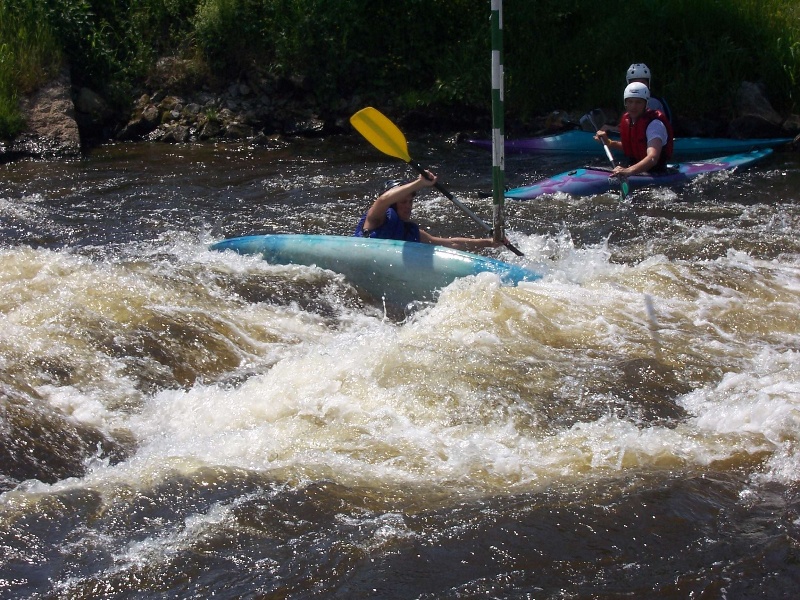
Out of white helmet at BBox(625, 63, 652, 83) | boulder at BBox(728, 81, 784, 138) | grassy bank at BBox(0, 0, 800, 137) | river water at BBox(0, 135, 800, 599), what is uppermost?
grassy bank at BBox(0, 0, 800, 137)

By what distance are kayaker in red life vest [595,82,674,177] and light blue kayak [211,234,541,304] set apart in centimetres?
252

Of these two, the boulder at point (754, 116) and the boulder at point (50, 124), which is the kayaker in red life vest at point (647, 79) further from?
the boulder at point (50, 124)

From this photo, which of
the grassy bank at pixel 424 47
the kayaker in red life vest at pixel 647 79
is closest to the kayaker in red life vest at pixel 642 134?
the kayaker in red life vest at pixel 647 79

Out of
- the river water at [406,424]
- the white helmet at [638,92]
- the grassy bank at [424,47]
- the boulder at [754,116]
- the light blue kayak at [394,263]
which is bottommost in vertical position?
the river water at [406,424]

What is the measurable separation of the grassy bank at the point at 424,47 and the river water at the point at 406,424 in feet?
11.9

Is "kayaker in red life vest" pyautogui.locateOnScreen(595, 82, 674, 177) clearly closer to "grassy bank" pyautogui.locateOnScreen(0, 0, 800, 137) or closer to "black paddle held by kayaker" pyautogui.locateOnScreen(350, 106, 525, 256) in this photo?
"grassy bank" pyautogui.locateOnScreen(0, 0, 800, 137)

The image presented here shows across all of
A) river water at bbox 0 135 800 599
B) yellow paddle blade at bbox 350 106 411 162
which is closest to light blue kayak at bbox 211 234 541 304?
river water at bbox 0 135 800 599

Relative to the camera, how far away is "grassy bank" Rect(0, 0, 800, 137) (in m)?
9.35

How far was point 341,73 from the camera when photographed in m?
10.6

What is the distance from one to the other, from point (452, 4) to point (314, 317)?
23.0 ft

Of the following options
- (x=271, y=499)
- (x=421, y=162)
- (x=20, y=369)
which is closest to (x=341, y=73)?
(x=421, y=162)

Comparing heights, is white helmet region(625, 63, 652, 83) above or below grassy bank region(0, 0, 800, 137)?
below

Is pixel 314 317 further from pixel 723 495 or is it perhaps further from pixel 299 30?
pixel 299 30

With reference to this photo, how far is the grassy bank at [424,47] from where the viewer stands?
9352mm
